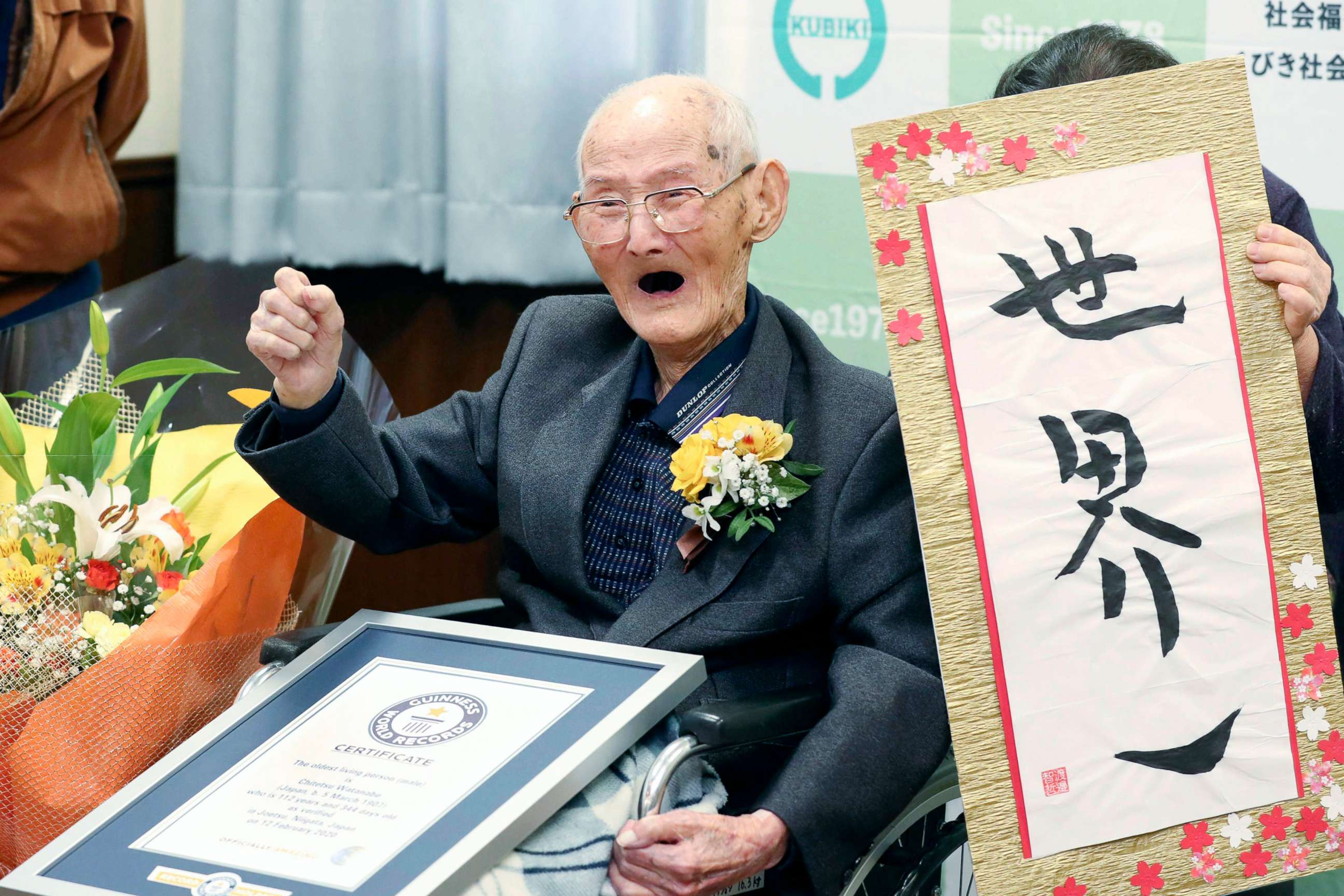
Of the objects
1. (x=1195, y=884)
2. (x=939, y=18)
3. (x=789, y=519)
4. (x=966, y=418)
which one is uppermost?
(x=939, y=18)

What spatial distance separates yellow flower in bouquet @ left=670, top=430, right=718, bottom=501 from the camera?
5.33ft

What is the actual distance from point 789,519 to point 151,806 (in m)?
0.80

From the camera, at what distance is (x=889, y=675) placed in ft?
5.16

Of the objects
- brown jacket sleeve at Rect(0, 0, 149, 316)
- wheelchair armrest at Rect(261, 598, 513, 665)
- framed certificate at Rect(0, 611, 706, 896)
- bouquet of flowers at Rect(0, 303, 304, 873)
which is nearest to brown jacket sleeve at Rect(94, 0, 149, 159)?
brown jacket sleeve at Rect(0, 0, 149, 316)

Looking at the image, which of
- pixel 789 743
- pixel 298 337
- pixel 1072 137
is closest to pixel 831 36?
pixel 1072 137

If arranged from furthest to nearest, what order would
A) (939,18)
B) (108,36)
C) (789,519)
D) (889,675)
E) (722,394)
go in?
(108,36)
(939,18)
(722,394)
(789,519)
(889,675)

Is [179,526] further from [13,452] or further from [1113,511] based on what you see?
[1113,511]

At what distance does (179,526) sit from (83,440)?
0.17 meters

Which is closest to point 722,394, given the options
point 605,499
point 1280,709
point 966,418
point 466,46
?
point 605,499

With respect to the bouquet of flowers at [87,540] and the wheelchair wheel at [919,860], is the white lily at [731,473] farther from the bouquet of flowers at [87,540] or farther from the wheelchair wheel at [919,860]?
the bouquet of flowers at [87,540]

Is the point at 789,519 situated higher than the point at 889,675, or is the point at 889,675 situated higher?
the point at 789,519

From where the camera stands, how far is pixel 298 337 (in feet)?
5.30

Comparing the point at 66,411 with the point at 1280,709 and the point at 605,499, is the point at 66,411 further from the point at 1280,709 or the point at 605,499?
the point at 1280,709

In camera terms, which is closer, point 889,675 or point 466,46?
point 889,675
